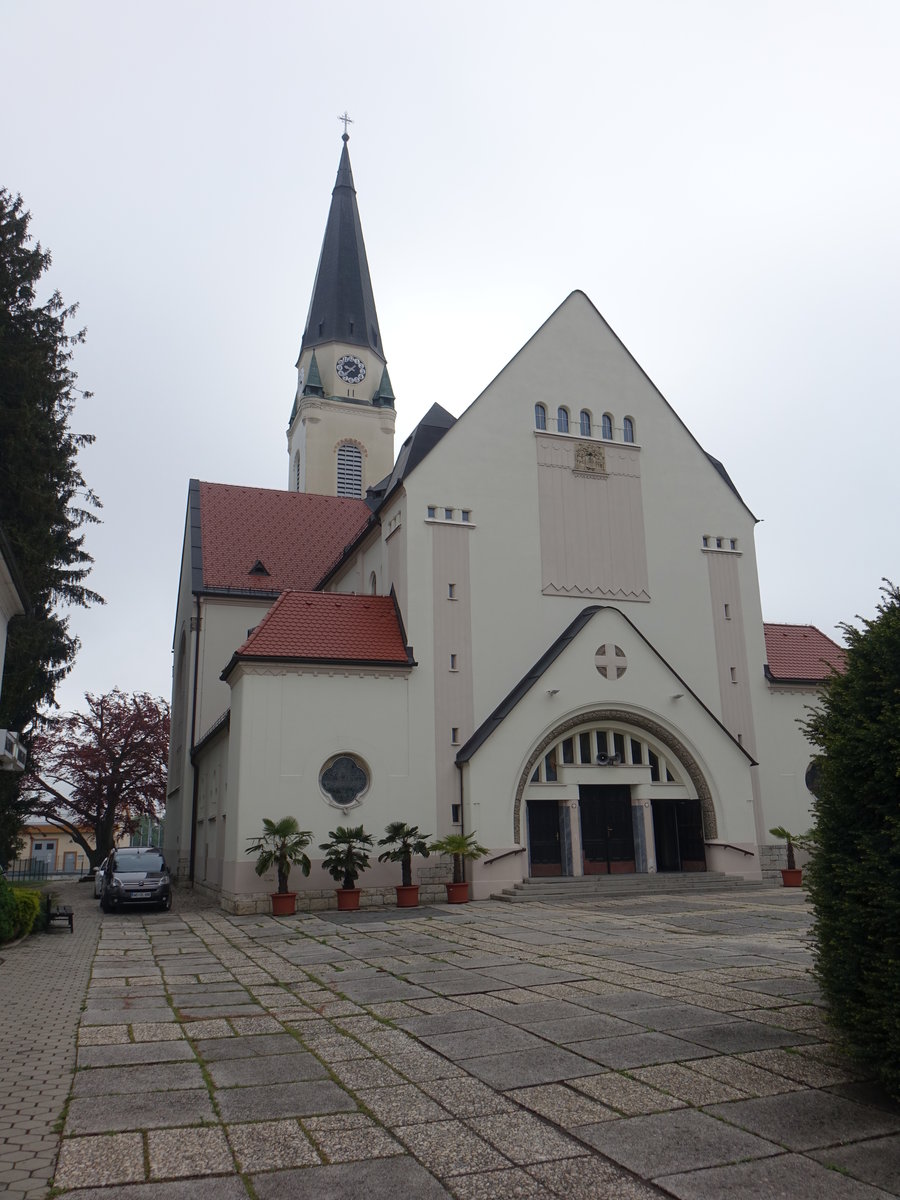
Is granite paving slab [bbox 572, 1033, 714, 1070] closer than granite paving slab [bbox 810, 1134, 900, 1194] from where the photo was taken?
No

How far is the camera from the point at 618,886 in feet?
72.9

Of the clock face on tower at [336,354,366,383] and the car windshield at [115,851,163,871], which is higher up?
the clock face on tower at [336,354,366,383]

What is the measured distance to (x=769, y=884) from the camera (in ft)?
79.0

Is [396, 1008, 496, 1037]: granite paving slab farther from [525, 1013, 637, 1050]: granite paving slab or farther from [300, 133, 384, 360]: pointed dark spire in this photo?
[300, 133, 384, 360]: pointed dark spire

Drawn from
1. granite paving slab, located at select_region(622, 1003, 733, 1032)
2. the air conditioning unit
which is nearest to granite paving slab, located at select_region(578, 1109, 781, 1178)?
granite paving slab, located at select_region(622, 1003, 733, 1032)

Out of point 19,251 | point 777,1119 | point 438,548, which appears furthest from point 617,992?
point 19,251

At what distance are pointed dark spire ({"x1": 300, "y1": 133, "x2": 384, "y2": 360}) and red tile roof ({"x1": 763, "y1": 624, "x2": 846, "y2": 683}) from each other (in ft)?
112

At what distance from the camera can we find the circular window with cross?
78.5 feet

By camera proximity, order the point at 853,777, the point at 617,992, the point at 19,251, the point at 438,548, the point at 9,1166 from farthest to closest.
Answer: the point at 19,251 → the point at 438,548 → the point at 617,992 → the point at 853,777 → the point at 9,1166

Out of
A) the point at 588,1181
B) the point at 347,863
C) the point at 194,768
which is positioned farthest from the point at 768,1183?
the point at 194,768

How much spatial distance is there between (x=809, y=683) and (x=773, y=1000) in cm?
1967

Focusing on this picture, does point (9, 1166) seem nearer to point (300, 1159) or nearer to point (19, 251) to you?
point (300, 1159)

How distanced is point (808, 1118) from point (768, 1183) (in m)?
1.02

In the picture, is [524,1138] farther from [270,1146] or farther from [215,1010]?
[215,1010]
